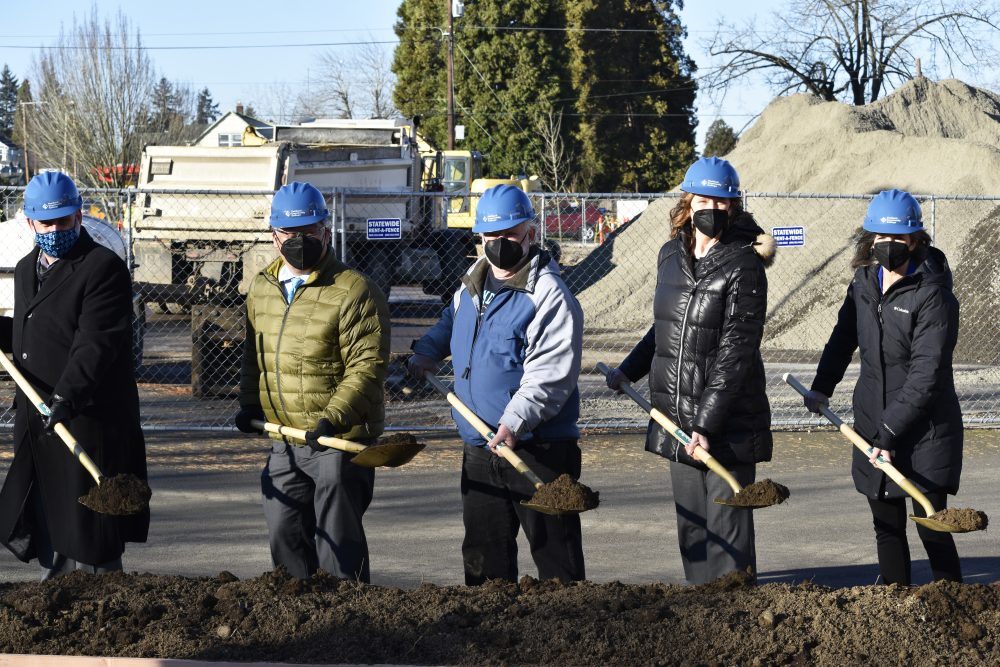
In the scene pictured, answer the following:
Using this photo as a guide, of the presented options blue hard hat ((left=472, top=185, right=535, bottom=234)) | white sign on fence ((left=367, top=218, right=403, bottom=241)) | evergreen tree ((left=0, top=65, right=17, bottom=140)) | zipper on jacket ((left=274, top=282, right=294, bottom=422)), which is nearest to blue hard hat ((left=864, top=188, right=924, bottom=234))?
blue hard hat ((left=472, top=185, right=535, bottom=234))

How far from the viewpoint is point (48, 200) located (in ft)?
16.2

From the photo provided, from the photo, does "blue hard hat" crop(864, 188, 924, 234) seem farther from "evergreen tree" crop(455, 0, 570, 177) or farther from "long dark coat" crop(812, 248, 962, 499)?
"evergreen tree" crop(455, 0, 570, 177)

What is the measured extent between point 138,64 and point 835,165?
61.5ft

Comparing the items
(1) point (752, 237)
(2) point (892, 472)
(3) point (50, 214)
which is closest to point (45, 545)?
(3) point (50, 214)

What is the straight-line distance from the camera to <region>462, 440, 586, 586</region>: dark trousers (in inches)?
192

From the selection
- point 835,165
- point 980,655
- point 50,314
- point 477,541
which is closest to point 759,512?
point 477,541

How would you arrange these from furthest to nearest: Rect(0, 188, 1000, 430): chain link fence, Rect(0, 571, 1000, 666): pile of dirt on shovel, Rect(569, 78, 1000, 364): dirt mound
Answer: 1. Rect(569, 78, 1000, 364): dirt mound
2. Rect(0, 188, 1000, 430): chain link fence
3. Rect(0, 571, 1000, 666): pile of dirt on shovel

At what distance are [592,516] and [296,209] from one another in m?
3.47

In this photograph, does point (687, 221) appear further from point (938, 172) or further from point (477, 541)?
point (938, 172)

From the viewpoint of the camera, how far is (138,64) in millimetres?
32406

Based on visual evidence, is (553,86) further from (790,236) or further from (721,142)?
(790,236)

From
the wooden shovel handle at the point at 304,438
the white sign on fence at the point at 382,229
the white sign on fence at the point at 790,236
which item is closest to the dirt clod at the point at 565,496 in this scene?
the wooden shovel handle at the point at 304,438

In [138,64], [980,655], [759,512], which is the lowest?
[759,512]

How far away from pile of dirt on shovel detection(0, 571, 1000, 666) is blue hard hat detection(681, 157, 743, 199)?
4.86 feet
